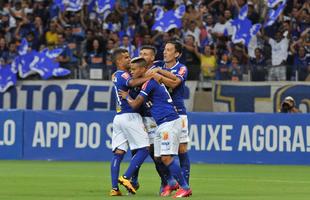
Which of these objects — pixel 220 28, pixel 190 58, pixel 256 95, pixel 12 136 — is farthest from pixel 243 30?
pixel 12 136

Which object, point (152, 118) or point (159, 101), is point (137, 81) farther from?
point (152, 118)

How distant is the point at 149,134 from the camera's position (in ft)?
48.0

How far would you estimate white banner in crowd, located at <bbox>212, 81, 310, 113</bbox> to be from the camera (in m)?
24.6

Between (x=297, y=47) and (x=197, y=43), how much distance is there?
2.64 m

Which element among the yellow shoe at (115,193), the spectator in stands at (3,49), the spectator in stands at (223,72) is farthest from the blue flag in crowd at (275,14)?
the yellow shoe at (115,193)

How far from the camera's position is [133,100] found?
46.2 feet

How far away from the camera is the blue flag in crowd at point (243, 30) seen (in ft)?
84.9

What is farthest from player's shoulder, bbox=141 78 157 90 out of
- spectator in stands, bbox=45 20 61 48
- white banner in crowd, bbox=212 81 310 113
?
spectator in stands, bbox=45 20 61 48

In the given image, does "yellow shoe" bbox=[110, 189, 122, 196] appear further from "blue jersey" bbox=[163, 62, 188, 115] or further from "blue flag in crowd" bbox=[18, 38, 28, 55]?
"blue flag in crowd" bbox=[18, 38, 28, 55]

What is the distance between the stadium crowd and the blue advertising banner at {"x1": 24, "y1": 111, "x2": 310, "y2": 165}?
2.01 m

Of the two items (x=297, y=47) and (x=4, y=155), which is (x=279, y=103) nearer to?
(x=297, y=47)

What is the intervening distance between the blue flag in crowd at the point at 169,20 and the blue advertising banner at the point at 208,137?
3906 millimetres

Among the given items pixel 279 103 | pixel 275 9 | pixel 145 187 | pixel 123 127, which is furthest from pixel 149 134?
pixel 275 9

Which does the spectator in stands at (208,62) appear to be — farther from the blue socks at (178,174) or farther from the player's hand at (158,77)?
the blue socks at (178,174)
